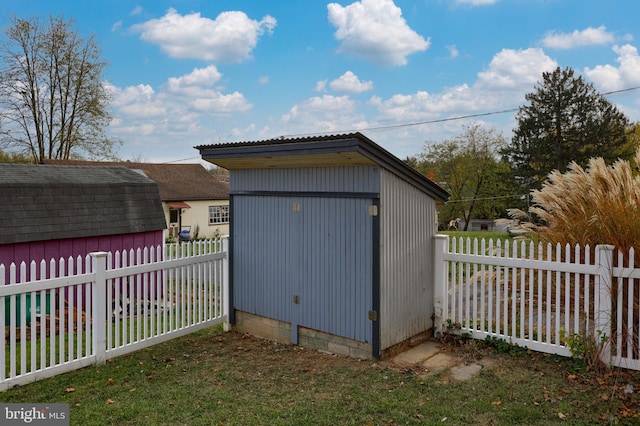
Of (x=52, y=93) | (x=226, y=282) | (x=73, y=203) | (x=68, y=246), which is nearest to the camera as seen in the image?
(x=226, y=282)

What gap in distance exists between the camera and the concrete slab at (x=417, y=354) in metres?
4.73

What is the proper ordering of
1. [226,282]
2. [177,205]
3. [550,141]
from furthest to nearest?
[550,141], [177,205], [226,282]

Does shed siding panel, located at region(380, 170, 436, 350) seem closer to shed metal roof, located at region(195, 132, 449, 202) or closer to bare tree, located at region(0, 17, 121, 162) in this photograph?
shed metal roof, located at region(195, 132, 449, 202)

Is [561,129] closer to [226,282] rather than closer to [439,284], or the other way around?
[439,284]

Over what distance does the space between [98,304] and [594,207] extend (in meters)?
5.92

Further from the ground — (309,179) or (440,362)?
(309,179)

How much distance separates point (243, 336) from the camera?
19.9 ft

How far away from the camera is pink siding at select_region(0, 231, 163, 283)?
27.3 ft

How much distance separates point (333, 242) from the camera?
16.8ft

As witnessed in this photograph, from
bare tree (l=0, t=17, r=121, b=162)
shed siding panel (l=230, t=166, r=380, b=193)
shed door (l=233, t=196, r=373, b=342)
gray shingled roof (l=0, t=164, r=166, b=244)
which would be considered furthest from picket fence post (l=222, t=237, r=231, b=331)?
bare tree (l=0, t=17, r=121, b=162)

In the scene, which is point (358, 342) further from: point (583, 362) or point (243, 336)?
point (583, 362)

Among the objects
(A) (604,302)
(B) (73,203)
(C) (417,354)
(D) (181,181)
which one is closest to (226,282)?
(C) (417,354)

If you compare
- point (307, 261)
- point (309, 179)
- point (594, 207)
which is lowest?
point (307, 261)

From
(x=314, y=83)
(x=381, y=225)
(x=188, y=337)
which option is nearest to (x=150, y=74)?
(x=314, y=83)
